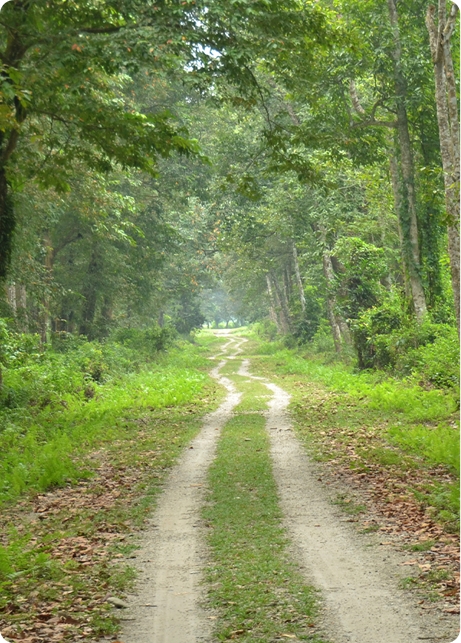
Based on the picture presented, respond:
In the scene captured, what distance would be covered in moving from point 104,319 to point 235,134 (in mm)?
11562

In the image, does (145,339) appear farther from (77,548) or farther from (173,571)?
(173,571)

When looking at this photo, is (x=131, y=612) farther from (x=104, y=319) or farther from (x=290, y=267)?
(x=290, y=267)

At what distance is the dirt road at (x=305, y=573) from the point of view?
18.5 feet

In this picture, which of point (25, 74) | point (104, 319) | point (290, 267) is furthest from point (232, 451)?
point (290, 267)

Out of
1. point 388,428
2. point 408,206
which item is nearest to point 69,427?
point 388,428

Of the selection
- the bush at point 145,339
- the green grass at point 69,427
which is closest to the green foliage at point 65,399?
the green grass at point 69,427

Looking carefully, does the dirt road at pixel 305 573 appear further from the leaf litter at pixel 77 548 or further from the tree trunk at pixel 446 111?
the tree trunk at pixel 446 111

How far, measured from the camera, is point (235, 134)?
1344 inches

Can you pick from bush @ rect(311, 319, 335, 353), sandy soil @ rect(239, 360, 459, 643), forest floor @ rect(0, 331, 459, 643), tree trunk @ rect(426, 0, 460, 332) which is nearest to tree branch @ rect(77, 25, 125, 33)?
tree trunk @ rect(426, 0, 460, 332)

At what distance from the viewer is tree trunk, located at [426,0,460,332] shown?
14.2 metres

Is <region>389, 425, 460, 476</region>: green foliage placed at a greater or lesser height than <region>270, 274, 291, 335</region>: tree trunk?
lesser

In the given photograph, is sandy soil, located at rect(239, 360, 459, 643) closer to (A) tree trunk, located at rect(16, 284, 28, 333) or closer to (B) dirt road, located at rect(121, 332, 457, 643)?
(B) dirt road, located at rect(121, 332, 457, 643)

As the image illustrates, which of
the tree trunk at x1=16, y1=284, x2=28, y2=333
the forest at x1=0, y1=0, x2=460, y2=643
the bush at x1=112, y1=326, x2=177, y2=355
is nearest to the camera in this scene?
the forest at x1=0, y1=0, x2=460, y2=643

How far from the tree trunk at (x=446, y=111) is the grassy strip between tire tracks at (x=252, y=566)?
278 inches
